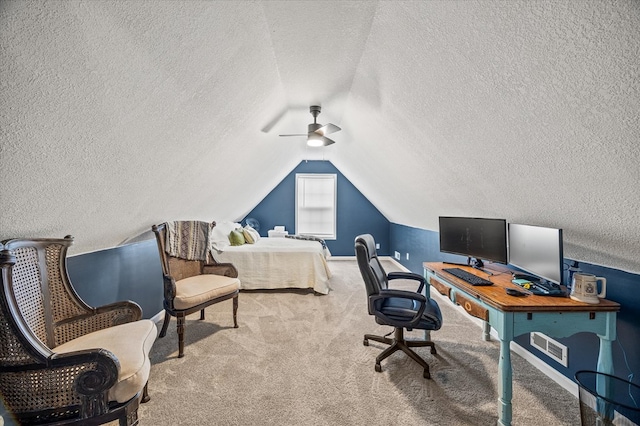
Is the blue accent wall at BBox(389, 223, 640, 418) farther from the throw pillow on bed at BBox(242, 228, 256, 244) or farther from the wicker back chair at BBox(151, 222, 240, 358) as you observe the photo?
the throw pillow on bed at BBox(242, 228, 256, 244)

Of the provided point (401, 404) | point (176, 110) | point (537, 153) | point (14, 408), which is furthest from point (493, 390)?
point (176, 110)

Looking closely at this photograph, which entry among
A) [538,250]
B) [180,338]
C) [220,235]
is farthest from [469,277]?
[220,235]

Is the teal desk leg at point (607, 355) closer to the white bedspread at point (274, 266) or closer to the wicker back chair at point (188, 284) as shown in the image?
the wicker back chair at point (188, 284)

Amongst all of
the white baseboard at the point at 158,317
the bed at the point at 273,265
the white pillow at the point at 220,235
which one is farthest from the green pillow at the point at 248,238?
the white baseboard at the point at 158,317

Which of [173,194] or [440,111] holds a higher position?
[440,111]

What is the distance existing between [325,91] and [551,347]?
2.98 m

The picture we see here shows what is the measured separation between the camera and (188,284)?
2752 mm

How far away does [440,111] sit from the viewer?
1984 mm

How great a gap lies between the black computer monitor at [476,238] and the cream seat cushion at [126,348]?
2.64 meters

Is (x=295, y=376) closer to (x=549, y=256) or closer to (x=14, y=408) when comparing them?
(x=14, y=408)

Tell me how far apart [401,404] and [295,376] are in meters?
0.81

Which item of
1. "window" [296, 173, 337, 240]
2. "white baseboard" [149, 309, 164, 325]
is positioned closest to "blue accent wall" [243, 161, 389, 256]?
"window" [296, 173, 337, 240]

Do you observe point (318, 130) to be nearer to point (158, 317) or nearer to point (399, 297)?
point (399, 297)

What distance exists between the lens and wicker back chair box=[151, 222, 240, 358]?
2465 millimetres
